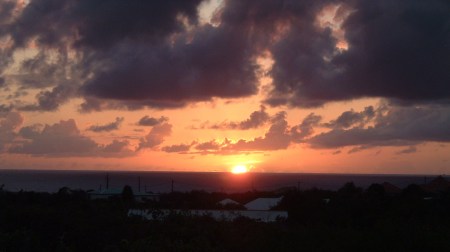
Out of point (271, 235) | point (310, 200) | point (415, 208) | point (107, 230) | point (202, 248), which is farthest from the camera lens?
point (310, 200)

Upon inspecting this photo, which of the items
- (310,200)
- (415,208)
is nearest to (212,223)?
(415,208)

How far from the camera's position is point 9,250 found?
12.9 m

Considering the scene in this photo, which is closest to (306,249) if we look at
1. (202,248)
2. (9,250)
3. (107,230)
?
(202,248)

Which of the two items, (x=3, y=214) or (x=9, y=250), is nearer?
(x=9, y=250)

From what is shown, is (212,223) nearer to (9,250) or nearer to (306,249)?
(306,249)

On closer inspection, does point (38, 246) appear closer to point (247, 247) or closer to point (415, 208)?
point (247, 247)

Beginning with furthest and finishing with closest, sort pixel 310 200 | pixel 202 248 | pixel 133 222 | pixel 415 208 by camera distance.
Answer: pixel 310 200 < pixel 415 208 < pixel 133 222 < pixel 202 248

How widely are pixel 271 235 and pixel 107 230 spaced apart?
166 inches

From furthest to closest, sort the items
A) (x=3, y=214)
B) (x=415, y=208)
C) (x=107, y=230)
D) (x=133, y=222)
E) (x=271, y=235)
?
(x=415, y=208) < (x=3, y=214) < (x=133, y=222) < (x=107, y=230) < (x=271, y=235)

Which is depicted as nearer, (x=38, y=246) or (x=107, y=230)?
(x=38, y=246)

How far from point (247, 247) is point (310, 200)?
30.9m

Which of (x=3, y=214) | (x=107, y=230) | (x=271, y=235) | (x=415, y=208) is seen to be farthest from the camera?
(x=415, y=208)

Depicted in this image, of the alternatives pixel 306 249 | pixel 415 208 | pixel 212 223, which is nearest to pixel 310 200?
pixel 415 208

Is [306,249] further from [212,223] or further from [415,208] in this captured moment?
[415,208]
